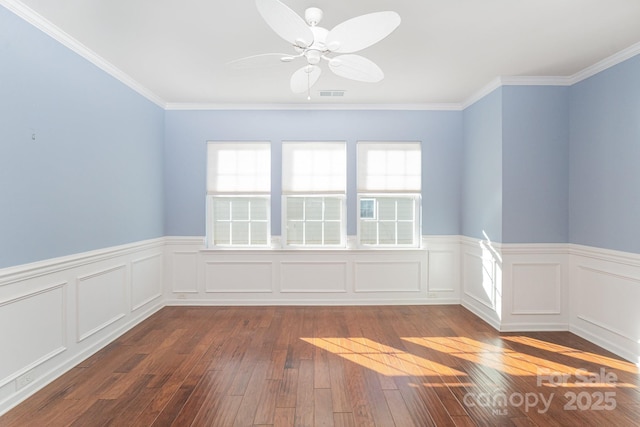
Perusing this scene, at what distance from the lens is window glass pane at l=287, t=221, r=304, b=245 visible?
5059 mm

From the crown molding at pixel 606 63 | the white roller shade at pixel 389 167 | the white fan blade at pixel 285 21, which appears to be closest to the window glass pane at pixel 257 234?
the white roller shade at pixel 389 167

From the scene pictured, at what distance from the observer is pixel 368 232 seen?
201 inches

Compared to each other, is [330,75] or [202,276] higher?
[330,75]

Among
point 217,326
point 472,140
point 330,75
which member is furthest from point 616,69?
point 217,326

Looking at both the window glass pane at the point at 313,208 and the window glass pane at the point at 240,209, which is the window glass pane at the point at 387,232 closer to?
the window glass pane at the point at 313,208

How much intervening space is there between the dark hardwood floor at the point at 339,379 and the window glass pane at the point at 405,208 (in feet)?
5.05

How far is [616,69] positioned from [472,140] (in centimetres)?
161

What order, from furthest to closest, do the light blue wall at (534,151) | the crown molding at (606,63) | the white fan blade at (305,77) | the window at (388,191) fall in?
the window at (388,191) → the light blue wall at (534,151) → the crown molding at (606,63) → the white fan blade at (305,77)

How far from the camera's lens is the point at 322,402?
2.54 meters

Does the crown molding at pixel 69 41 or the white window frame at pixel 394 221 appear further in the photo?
the white window frame at pixel 394 221

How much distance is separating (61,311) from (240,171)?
2.69 meters

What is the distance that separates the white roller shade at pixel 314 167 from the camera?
5.01 meters

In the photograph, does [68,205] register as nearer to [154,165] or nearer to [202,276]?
[154,165]

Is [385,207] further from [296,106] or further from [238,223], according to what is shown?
[238,223]
